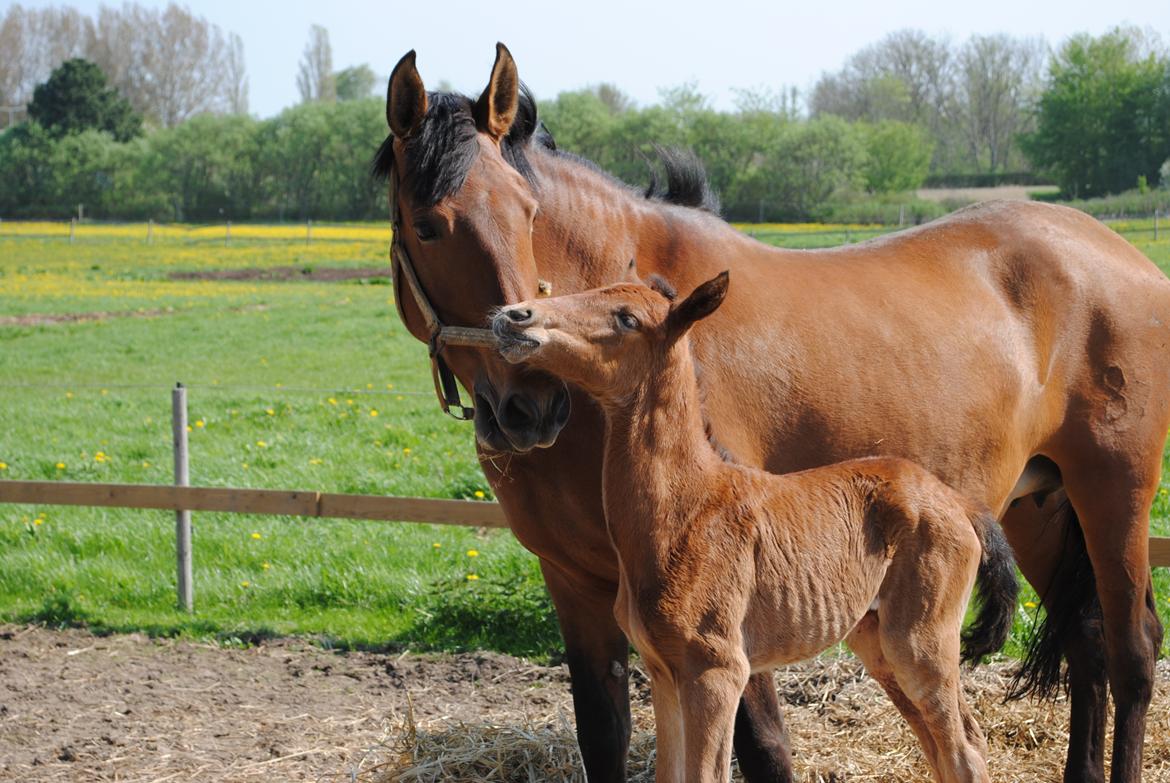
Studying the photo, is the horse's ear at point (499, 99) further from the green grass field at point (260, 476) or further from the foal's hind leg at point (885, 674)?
the green grass field at point (260, 476)

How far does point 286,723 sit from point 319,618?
1507 millimetres

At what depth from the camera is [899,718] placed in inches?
179

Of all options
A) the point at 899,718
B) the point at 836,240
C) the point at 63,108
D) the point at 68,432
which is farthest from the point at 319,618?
the point at 63,108

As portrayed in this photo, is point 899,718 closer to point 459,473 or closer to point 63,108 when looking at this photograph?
point 459,473

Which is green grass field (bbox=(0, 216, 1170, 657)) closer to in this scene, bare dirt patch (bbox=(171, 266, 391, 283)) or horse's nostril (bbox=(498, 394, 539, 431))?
horse's nostril (bbox=(498, 394, 539, 431))

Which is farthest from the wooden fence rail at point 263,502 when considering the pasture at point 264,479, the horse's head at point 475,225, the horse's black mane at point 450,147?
the horse's head at point 475,225

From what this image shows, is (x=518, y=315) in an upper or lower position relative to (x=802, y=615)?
upper

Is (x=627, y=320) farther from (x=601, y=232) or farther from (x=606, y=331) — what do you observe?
(x=601, y=232)

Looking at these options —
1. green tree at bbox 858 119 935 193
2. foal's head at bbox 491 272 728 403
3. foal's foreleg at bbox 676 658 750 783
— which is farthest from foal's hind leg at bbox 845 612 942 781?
green tree at bbox 858 119 935 193

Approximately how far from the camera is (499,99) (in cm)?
314

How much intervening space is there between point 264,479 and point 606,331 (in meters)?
6.50

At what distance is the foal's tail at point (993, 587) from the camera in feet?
10.1

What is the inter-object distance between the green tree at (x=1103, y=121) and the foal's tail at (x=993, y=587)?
95.2 feet

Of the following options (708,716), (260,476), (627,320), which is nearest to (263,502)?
(260,476)
